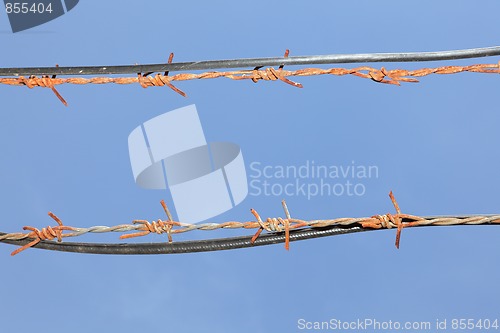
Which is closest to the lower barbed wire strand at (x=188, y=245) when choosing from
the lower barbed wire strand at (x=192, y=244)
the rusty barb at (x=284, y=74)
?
the lower barbed wire strand at (x=192, y=244)

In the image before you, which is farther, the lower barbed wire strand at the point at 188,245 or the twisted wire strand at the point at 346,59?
the lower barbed wire strand at the point at 188,245

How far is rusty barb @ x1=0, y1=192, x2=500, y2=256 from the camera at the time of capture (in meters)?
4.04

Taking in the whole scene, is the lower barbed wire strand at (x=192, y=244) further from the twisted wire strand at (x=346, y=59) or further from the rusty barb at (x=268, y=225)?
the twisted wire strand at (x=346, y=59)

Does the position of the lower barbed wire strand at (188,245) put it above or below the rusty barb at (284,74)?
below

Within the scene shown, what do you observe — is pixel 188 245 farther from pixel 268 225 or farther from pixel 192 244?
pixel 268 225

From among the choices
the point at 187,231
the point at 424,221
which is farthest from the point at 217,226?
the point at 424,221

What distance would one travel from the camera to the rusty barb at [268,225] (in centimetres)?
404

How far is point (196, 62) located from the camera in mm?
4258

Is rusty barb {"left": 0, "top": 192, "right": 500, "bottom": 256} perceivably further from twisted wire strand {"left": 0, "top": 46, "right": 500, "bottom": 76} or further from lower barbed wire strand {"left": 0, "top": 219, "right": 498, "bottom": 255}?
twisted wire strand {"left": 0, "top": 46, "right": 500, "bottom": 76}

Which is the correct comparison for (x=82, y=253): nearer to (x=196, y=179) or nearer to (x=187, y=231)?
(x=187, y=231)

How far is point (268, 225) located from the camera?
4.25m

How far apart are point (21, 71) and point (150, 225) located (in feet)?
4.45

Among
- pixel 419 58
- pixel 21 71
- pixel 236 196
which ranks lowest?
pixel 236 196

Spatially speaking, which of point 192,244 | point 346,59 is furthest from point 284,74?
point 192,244
